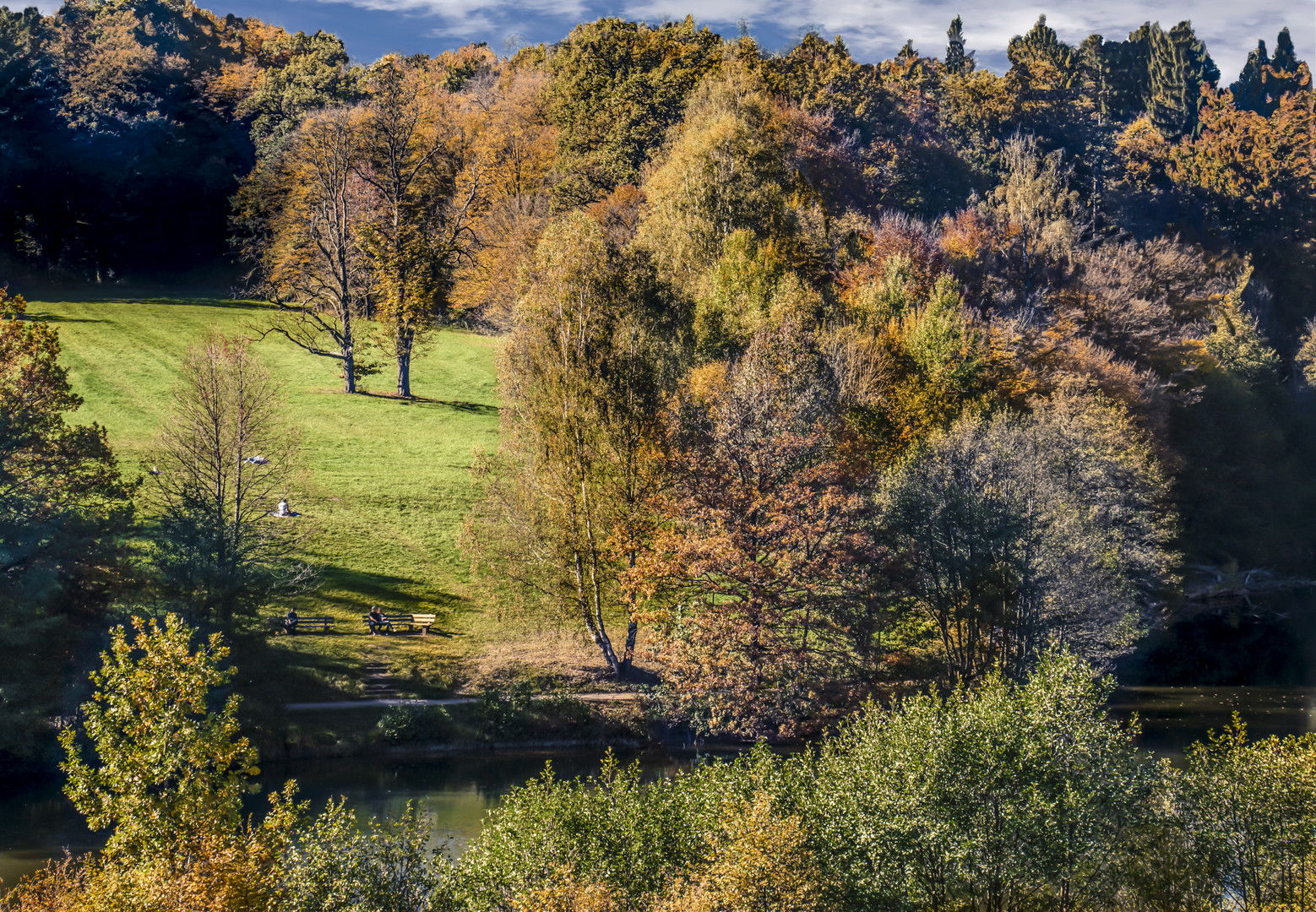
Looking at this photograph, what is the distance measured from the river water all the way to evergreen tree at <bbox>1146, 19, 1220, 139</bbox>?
76861 millimetres

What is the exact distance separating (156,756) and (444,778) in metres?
17.8

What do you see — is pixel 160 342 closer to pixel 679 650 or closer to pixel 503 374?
pixel 503 374

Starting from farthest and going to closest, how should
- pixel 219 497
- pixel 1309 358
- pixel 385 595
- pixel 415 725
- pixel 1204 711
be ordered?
pixel 1309 358 → pixel 1204 711 → pixel 385 595 → pixel 219 497 → pixel 415 725

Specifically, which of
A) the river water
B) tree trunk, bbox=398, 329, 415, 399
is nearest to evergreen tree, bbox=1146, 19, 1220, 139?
the river water

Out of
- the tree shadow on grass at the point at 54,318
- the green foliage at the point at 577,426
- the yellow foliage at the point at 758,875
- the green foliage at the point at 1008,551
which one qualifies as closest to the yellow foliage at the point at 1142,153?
the green foliage at the point at 1008,551

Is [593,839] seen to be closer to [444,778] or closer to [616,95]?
[444,778]

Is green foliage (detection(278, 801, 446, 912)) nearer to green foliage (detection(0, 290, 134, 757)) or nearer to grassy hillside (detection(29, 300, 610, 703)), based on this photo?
green foliage (detection(0, 290, 134, 757))

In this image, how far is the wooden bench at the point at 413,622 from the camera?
4009cm

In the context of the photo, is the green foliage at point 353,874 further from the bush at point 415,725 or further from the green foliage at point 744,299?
the green foliage at point 744,299

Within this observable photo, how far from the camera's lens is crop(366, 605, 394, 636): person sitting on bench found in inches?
1560

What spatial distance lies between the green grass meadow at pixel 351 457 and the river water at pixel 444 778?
12.9 feet

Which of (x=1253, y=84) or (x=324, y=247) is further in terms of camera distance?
(x=1253, y=84)

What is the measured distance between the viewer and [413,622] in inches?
1586

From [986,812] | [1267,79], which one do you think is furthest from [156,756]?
[1267,79]
